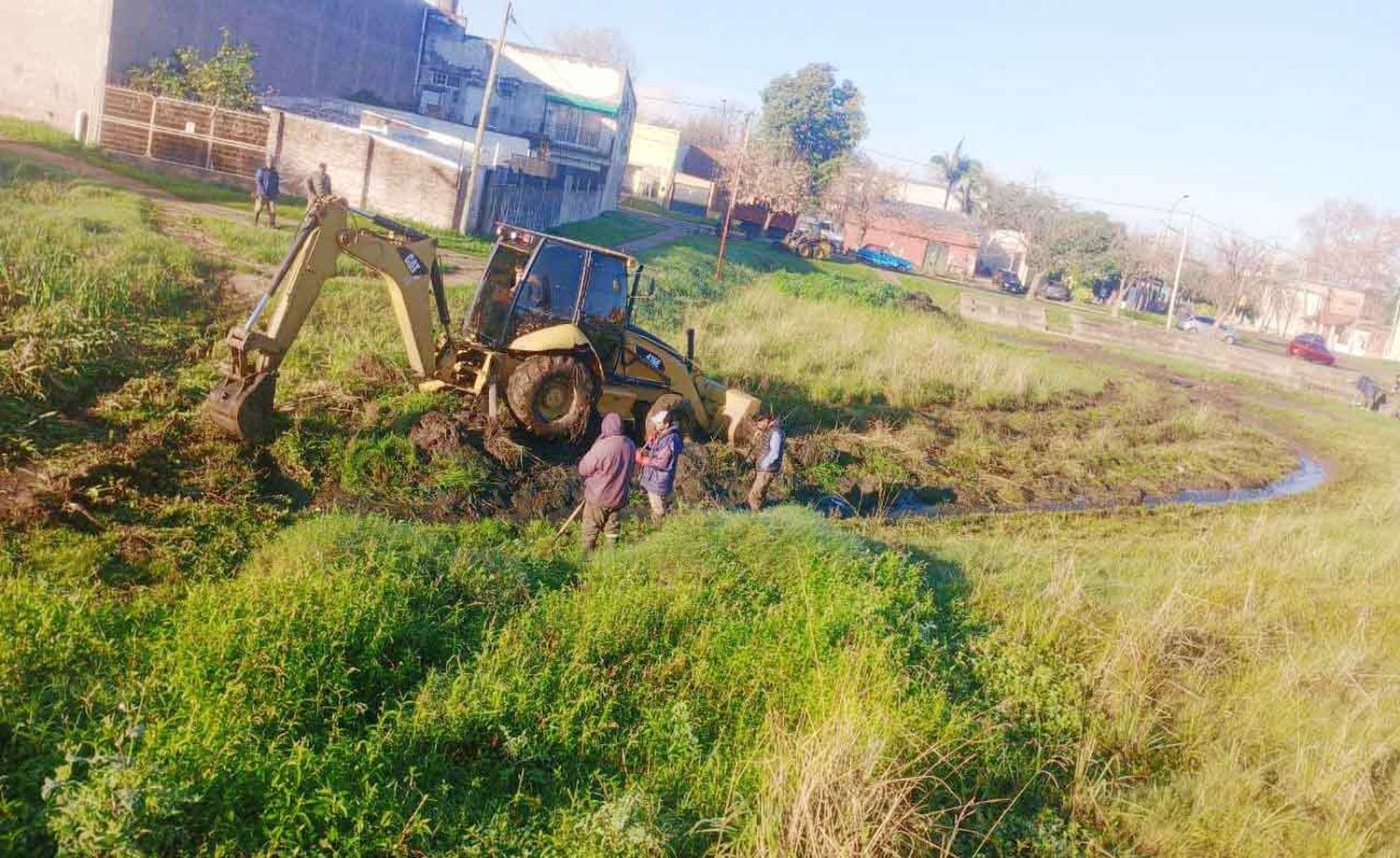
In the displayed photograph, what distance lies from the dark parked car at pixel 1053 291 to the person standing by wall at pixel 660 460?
52.9 meters

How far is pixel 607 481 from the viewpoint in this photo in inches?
355

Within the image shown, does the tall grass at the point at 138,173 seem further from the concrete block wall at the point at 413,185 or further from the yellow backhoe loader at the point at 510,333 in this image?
the yellow backhoe loader at the point at 510,333

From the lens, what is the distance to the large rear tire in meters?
11.1

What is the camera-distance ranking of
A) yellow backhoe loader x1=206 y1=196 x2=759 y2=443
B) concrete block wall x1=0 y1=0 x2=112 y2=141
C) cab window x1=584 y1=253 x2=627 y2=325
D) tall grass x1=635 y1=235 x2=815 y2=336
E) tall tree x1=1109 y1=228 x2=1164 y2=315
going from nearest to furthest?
yellow backhoe loader x1=206 y1=196 x2=759 y2=443 → cab window x1=584 y1=253 x2=627 y2=325 → tall grass x1=635 y1=235 x2=815 y2=336 → concrete block wall x1=0 y1=0 x2=112 y2=141 → tall tree x1=1109 y1=228 x2=1164 y2=315

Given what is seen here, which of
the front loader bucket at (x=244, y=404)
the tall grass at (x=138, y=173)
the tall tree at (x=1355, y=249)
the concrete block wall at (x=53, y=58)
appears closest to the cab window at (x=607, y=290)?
the front loader bucket at (x=244, y=404)

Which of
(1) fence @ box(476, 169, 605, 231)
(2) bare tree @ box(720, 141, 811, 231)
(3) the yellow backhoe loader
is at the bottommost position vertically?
(3) the yellow backhoe loader

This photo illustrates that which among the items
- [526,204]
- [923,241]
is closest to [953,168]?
[923,241]

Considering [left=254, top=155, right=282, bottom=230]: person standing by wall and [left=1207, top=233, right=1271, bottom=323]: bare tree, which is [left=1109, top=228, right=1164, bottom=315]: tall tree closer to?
[left=1207, top=233, right=1271, bottom=323]: bare tree

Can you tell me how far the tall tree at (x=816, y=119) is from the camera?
201 ft

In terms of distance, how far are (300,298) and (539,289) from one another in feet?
8.87

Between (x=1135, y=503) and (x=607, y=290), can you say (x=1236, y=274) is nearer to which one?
(x=1135, y=503)

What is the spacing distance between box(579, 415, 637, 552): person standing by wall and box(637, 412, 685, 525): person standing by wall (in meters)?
0.78

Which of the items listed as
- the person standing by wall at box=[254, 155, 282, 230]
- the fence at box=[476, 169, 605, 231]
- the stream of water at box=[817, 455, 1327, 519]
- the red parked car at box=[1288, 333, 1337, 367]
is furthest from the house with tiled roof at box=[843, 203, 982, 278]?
the person standing by wall at box=[254, 155, 282, 230]

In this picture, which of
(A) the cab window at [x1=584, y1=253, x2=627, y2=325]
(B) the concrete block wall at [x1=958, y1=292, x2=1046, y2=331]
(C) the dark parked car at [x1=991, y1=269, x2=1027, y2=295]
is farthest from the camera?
(C) the dark parked car at [x1=991, y1=269, x2=1027, y2=295]
